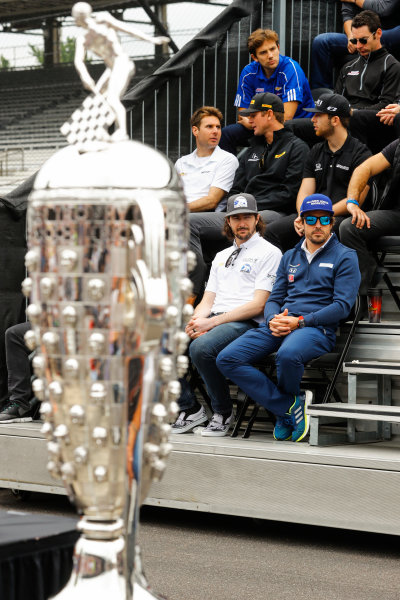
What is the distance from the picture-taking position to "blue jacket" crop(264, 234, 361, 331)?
18.9 ft

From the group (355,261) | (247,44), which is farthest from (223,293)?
(247,44)

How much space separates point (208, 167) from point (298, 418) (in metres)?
2.70

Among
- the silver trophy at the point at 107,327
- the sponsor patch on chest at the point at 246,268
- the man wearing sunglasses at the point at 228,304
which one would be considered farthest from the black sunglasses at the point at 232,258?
the silver trophy at the point at 107,327

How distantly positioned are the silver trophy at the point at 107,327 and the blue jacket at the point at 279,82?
261 inches

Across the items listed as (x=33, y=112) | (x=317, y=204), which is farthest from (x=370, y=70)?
(x=33, y=112)

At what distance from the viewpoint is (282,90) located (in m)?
8.12

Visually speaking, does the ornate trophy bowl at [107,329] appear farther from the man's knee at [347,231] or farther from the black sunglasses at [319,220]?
the man's knee at [347,231]

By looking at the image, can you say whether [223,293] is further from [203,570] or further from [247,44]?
[247,44]

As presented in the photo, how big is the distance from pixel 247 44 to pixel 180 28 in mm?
2980

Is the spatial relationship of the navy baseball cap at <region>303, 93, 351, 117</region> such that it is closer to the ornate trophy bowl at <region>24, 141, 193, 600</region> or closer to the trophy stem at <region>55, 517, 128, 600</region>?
the ornate trophy bowl at <region>24, 141, 193, 600</region>

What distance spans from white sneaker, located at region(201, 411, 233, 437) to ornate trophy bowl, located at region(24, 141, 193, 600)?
426 cm

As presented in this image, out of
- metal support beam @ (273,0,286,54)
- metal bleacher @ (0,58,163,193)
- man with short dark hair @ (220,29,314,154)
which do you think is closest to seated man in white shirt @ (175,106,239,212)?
man with short dark hair @ (220,29,314,154)

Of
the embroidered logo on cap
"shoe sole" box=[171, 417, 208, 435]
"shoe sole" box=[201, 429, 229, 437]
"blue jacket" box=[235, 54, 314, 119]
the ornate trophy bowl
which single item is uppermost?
"blue jacket" box=[235, 54, 314, 119]

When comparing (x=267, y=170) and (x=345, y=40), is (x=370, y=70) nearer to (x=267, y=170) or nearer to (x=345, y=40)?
(x=345, y=40)
